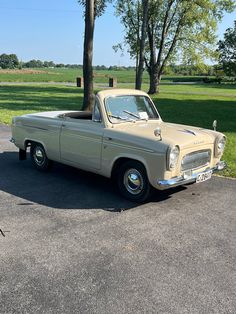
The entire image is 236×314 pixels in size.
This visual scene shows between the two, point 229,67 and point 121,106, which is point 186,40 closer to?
point 229,67

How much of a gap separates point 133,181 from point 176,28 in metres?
27.7

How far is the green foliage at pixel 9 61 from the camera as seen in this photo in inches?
4797

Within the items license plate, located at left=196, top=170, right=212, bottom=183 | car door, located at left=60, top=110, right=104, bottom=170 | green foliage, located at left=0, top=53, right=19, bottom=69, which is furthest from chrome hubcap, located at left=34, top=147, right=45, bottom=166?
green foliage, located at left=0, top=53, right=19, bottom=69

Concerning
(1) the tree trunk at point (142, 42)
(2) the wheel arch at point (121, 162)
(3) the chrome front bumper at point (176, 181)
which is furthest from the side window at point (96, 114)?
(1) the tree trunk at point (142, 42)

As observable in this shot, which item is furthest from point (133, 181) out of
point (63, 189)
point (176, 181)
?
point (63, 189)

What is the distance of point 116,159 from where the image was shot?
6020 mm

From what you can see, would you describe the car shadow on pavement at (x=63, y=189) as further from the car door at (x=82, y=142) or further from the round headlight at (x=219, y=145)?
the round headlight at (x=219, y=145)

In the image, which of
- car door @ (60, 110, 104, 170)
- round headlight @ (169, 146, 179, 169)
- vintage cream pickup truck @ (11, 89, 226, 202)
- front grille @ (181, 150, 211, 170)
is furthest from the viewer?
car door @ (60, 110, 104, 170)

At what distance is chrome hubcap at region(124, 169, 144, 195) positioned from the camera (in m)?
5.86

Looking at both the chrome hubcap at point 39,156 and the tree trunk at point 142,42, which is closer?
the chrome hubcap at point 39,156

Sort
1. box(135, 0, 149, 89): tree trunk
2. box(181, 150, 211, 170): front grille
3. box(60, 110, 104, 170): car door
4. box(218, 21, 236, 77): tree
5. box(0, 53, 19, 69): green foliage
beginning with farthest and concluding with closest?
box(0, 53, 19, 69): green foliage, box(218, 21, 236, 77): tree, box(135, 0, 149, 89): tree trunk, box(60, 110, 104, 170): car door, box(181, 150, 211, 170): front grille

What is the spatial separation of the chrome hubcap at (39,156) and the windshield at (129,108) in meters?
1.94

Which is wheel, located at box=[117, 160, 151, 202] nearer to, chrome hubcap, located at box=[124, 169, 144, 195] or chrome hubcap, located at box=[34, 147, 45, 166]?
chrome hubcap, located at box=[124, 169, 144, 195]

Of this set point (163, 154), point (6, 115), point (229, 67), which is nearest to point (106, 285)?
point (163, 154)
